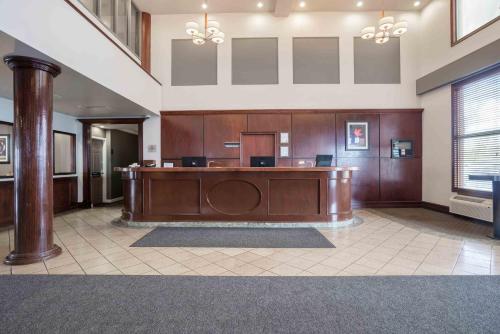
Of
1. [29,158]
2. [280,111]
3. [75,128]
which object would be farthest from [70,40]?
[280,111]

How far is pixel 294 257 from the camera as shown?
117 inches

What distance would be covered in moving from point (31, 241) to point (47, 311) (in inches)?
60.4

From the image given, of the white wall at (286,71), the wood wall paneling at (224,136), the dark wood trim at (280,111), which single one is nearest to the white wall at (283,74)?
the white wall at (286,71)

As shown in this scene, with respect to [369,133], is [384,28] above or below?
above

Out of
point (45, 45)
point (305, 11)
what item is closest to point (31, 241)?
point (45, 45)

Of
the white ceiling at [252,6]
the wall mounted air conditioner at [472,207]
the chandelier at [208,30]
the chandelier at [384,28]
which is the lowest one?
the wall mounted air conditioner at [472,207]

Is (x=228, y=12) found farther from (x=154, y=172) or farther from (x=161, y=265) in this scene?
(x=161, y=265)

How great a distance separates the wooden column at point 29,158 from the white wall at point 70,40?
328 mm

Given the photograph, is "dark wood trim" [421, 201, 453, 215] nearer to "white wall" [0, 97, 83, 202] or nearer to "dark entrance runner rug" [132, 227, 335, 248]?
"dark entrance runner rug" [132, 227, 335, 248]

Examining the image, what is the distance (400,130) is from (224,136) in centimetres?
505

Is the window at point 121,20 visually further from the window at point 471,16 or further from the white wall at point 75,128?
the window at point 471,16

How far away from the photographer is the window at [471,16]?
4.68m

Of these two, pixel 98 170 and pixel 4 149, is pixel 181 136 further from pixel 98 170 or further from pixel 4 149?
pixel 4 149

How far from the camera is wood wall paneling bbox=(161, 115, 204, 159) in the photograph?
6.63 m
